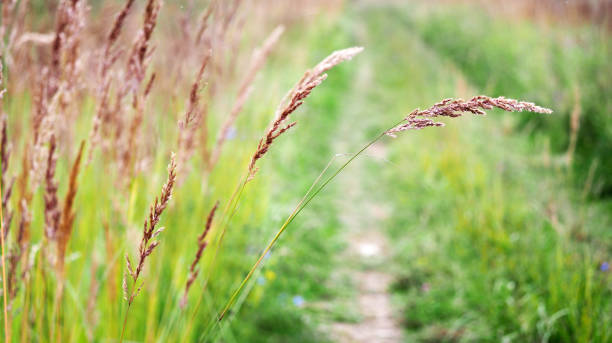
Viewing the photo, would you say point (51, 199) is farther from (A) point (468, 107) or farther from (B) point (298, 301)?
(B) point (298, 301)

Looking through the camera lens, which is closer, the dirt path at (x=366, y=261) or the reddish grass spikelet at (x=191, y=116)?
the reddish grass spikelet at (x=191, y=116)

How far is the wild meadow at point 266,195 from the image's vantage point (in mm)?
1050

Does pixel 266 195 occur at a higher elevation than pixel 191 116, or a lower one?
higher

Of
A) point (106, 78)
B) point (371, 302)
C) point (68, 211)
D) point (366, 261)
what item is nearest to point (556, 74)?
point (366, 261)

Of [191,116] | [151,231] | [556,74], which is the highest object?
[556,74]

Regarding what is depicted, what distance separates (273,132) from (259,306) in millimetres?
1771

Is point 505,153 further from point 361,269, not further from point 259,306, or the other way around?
point 259,306

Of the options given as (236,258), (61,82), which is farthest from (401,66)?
(61,82)

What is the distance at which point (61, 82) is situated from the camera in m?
1.14

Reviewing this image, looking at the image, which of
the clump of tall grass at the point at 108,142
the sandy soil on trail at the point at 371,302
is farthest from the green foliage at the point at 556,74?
the clump of tall grass at the point at 108,142

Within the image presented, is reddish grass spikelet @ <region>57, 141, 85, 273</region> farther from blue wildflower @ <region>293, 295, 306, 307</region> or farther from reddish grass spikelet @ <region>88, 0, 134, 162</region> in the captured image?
blue wildflower @ <region>293, 295, 306, 307</region>

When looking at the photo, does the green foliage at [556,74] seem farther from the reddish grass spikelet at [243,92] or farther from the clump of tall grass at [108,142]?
the clump of tall grass at [108,142]

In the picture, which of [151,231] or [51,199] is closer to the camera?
[151,231]

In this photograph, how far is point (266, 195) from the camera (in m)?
3.03
